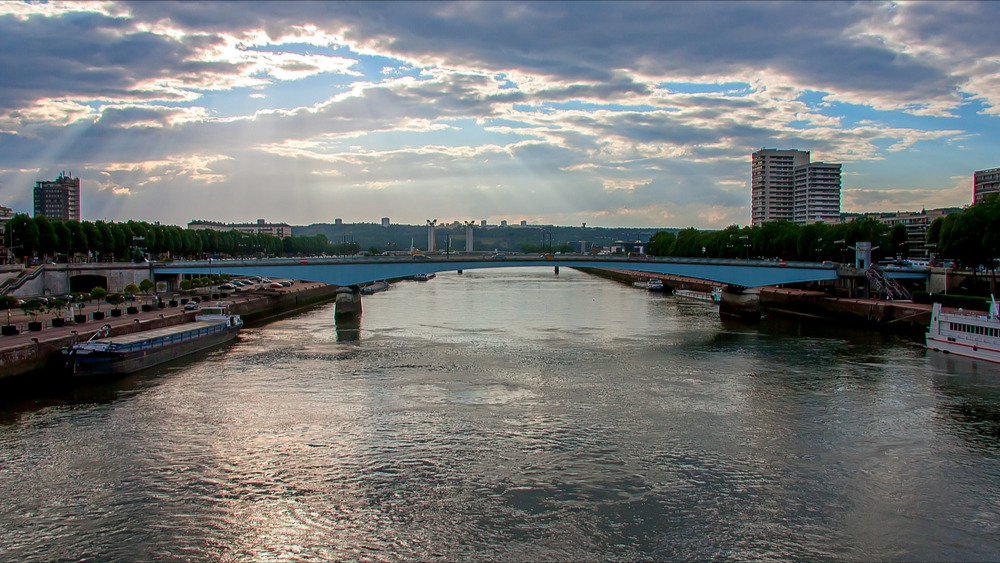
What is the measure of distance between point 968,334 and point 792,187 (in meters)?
126

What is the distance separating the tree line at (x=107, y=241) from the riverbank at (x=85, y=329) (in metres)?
11.8

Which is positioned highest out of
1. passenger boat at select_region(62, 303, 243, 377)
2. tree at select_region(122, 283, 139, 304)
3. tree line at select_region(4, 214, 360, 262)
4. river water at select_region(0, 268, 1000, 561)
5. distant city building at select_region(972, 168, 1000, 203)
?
distant city building at select_region(972, 168, 1000, 203)

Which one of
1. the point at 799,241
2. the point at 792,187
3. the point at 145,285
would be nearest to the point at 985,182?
the point at 799,241

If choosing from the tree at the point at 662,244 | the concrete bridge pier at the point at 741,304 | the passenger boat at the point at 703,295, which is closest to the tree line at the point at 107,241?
the concrete bridge pier at the point at 741,304

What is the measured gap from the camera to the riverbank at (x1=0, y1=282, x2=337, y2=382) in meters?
23.1

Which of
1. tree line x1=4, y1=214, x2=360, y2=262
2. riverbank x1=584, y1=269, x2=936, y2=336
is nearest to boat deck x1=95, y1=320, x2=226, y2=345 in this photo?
tree line x1=4, y1=214, x2=360, y2=262

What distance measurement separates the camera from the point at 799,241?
67875 mm

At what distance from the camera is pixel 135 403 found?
21266mm

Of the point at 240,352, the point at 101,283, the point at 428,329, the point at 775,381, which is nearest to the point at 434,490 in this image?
the point at 775,381

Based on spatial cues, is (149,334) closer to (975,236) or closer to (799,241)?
(975,236)

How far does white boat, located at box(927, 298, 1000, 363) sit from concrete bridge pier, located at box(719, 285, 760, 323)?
544 inches

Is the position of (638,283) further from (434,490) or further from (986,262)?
(434,490)

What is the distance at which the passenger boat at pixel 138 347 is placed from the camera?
24703 mm

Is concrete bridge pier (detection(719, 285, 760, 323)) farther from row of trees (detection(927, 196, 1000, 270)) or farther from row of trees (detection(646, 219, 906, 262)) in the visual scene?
row of trees (detection(927, 196, 1000, 270))
